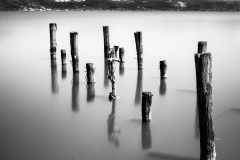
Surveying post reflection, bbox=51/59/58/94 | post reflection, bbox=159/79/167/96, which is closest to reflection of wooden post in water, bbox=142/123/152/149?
post reflection, bbox=159/79/167/96

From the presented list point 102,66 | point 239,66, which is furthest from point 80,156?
point 239,66

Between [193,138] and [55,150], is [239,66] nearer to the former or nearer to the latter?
[193,138]

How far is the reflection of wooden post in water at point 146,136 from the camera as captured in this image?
9084 mm

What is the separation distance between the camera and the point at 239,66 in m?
20.0

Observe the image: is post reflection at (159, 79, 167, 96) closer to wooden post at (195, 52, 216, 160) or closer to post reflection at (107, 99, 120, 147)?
post reflection at (107, 99, 120, 147)

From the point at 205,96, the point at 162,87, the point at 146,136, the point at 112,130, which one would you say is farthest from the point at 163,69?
the point at 205,96

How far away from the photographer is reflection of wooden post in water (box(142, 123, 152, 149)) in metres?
9.08

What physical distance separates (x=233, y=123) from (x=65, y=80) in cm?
793

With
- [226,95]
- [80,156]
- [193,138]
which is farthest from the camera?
[226,95]

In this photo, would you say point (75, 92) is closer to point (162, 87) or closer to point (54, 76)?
point (54, 76)

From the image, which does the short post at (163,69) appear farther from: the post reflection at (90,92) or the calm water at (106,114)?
the post reflection at (90,92)

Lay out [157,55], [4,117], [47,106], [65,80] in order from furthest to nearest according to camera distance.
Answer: [157,55] → [65,80] → [47,106] → [4,117]

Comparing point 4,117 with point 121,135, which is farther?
point 4,117

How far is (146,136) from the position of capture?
9.52 m
